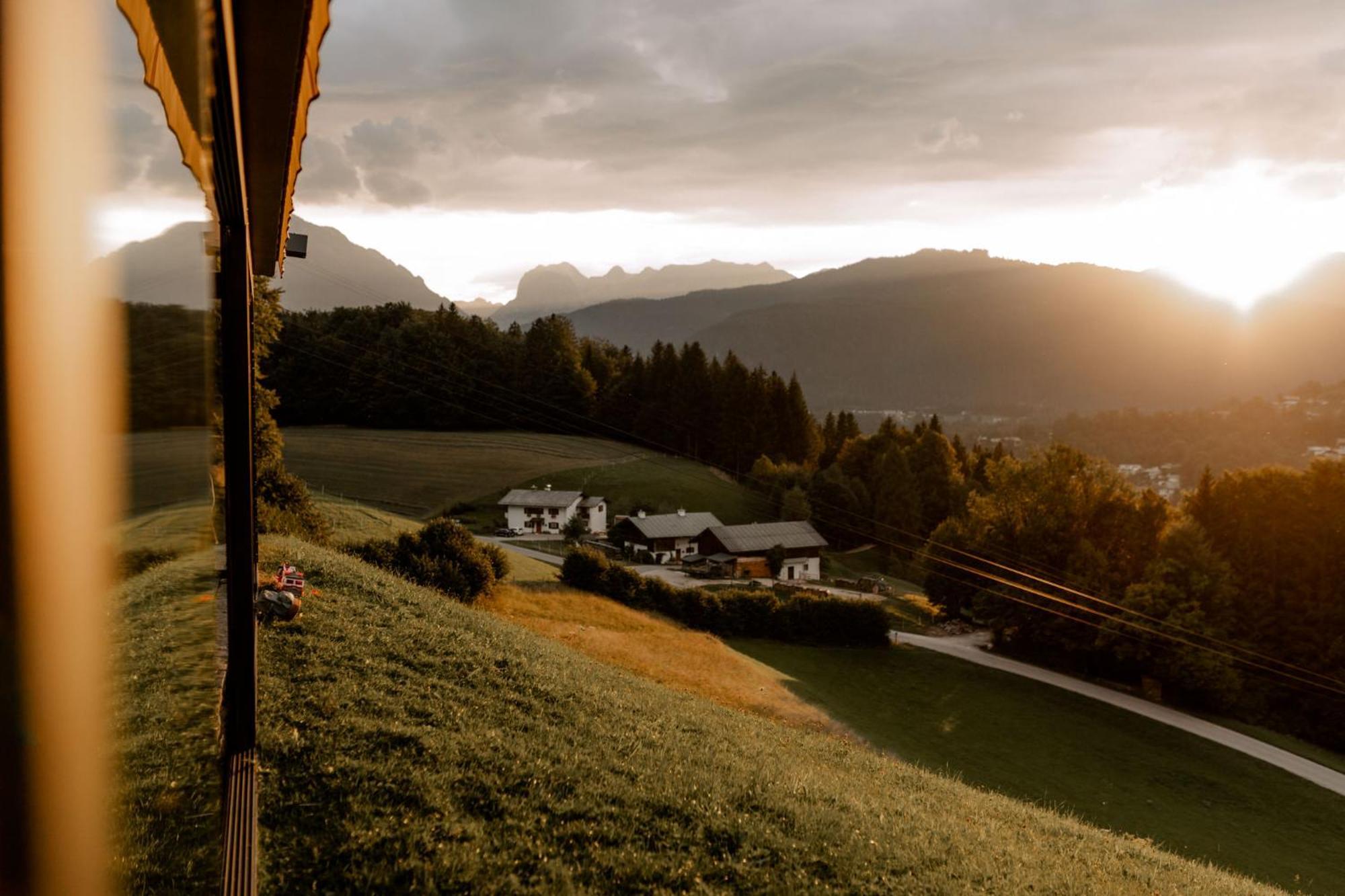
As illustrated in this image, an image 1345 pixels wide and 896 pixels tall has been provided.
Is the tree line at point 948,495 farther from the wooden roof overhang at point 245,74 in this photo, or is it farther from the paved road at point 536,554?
the paved road at point 536,554

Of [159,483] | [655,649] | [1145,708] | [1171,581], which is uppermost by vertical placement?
[159,483]

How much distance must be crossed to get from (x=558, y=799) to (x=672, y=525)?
5420 centimetres

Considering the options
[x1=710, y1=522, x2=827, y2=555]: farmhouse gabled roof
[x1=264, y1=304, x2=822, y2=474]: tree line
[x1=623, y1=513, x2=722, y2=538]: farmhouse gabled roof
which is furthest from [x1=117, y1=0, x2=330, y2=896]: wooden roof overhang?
[x1=264, y1=304, x2=822, y2=474]: tree line

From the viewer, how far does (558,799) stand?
8297mm

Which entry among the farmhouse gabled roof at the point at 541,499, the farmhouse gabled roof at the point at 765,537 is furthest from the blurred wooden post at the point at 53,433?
the farmhouse gabled roof at the point at 541,499

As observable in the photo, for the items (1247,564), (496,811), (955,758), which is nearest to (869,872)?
(496,811)

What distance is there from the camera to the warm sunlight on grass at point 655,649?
2212 cm

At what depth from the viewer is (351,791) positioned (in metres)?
7.64

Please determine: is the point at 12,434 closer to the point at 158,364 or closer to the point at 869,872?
the point at 158,364

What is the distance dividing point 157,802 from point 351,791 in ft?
21.2

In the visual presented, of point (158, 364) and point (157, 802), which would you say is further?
point (157, 802)

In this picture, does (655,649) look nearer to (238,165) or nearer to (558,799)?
(558,799)

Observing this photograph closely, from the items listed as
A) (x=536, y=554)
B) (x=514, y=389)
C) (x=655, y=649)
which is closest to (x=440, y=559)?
(x=655, y=649)

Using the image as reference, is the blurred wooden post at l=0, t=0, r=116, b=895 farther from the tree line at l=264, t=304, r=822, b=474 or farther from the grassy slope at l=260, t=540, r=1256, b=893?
the tree line at l=264, t=304, r=822, b=474
